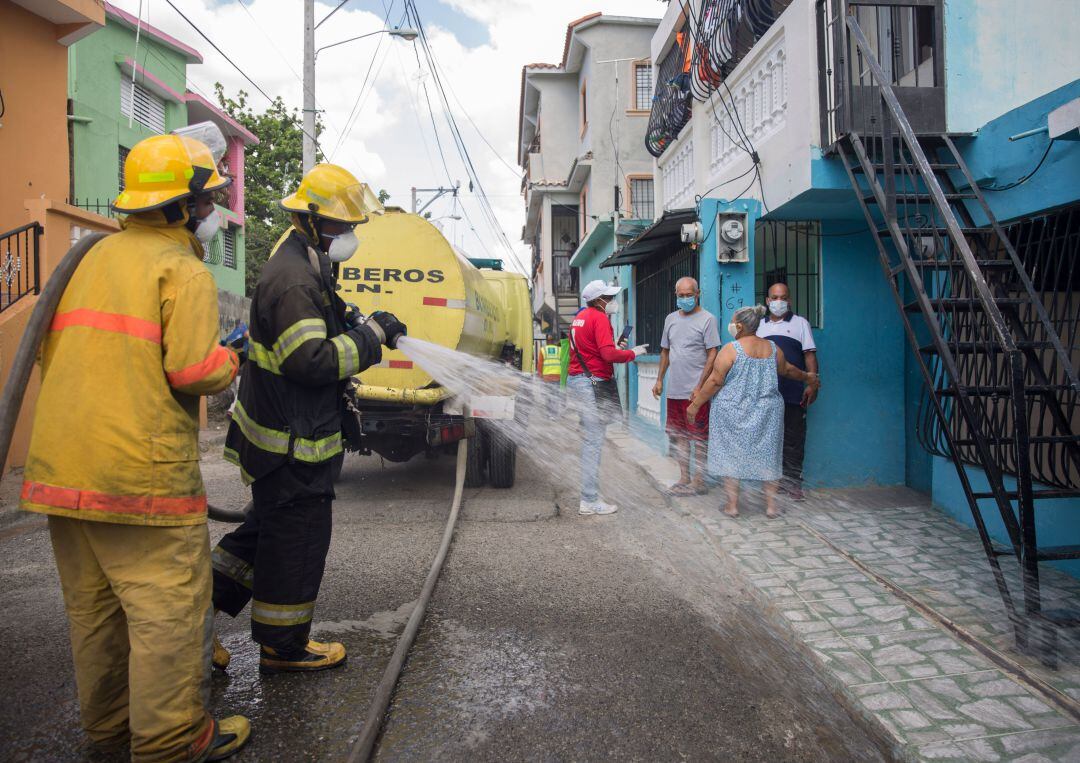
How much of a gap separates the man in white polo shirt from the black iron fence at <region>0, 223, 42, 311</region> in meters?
7.72

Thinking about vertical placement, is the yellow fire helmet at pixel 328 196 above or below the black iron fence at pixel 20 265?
→ below

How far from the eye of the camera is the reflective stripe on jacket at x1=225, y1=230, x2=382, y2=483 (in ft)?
9.86

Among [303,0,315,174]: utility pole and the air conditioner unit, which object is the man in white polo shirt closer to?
the air conditioner unit

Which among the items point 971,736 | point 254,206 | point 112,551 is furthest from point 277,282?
point 254,206

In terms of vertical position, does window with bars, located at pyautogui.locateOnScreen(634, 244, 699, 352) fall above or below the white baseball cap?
above

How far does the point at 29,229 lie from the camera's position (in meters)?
8.26

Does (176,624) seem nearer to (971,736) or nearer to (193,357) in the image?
(193,357)

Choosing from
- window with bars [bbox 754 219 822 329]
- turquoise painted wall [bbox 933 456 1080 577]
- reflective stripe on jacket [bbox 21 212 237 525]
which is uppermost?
window with bars [bbox 754 219 822 329]

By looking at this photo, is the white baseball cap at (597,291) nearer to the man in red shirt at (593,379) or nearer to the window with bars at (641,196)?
the man in red shirt at (593,379)

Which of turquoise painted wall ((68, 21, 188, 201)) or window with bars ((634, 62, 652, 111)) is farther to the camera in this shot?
window with bars ((634, 62, 652, 111))

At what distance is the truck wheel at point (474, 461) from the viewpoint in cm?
745

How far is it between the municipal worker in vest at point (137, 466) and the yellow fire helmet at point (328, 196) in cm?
70

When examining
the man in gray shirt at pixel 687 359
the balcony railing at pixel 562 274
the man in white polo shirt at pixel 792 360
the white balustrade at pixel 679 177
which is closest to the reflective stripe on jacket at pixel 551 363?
the white balustrade at pixel 679 177

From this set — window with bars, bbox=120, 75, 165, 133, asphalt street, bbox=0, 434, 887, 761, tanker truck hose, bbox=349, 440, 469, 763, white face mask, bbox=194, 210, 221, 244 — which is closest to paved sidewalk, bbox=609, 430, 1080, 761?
asphalt street, bbox=0, 434, 887, 761
